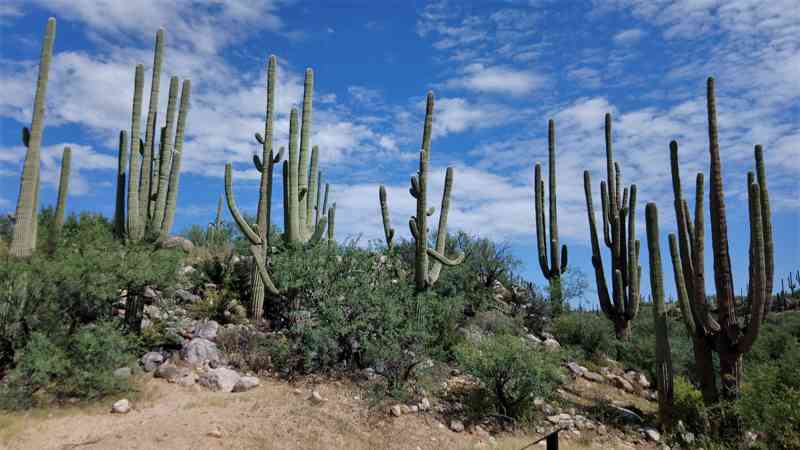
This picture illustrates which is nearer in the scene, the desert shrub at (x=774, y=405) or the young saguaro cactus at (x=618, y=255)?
the desert shrub at (x=774, y=405)

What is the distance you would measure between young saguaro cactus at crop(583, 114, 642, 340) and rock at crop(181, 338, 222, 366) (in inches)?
421

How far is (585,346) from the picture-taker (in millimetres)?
14805

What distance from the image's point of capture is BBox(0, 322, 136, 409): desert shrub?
835cm

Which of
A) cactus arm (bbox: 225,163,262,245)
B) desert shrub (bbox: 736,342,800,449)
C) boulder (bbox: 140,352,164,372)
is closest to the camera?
desert shrub (bbox: 736,342,800,449)

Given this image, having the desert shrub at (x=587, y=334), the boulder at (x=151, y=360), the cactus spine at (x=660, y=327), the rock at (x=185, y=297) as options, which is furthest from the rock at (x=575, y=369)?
the rock at (x=185, y=297)

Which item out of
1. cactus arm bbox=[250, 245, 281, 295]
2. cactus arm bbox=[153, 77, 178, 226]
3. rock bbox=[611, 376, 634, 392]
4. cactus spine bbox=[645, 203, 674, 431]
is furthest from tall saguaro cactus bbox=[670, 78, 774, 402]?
cactus arm bbox=[153, 77, 178, 226]

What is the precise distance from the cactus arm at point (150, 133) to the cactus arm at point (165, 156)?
9.5 inches

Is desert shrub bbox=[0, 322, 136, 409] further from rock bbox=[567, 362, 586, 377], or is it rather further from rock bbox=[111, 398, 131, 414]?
rock bbox=[567, 362, 586, 377]

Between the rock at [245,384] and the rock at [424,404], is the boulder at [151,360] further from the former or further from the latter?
the rock at [424,404]

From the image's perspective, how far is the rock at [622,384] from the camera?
1223 cm

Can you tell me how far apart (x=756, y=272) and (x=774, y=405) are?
2.58 m

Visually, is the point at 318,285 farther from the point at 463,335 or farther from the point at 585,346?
the point at 585,346

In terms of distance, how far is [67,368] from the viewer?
8.78m

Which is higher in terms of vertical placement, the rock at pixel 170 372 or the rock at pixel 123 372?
the rock at pixel 123 372
